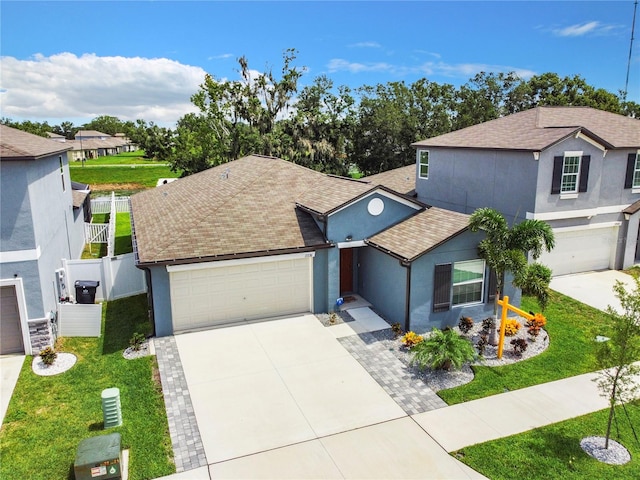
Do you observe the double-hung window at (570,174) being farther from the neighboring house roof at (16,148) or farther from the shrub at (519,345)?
the neighboring house roof at (16,148)

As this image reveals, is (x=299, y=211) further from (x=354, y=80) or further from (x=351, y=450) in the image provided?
(x=354, y=80)

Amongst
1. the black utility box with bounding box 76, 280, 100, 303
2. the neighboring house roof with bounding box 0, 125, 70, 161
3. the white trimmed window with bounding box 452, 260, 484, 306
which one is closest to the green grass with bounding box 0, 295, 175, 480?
the black utility box with bounding box 76, 280, 100, 303

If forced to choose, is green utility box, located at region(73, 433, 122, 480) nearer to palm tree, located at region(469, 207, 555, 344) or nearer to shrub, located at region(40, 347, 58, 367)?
shrub, located at region(40, 347, 58, 367)

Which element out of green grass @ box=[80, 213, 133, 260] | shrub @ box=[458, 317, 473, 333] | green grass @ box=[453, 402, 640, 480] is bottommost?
green grass @ box=[453, 402, 640, 480]

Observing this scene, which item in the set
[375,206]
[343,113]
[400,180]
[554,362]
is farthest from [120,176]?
[554,362]

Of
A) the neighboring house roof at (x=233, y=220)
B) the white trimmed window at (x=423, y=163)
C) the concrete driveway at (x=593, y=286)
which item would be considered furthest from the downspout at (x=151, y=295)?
the white trimmed window at (x=423, y=163)

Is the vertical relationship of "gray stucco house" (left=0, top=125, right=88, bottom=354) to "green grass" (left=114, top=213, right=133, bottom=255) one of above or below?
above

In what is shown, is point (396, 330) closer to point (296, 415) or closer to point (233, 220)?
point (296, 415)
